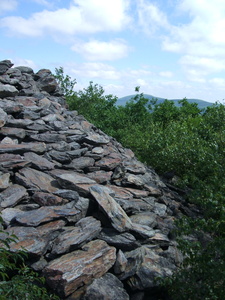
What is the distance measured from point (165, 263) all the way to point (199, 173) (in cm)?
469

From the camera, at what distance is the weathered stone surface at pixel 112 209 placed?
7.98 m

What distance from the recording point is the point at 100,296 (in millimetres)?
6477

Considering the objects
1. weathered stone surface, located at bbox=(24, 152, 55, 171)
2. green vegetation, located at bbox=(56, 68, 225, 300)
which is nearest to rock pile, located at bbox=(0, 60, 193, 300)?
weathered stone surface, located at bbox=(24, 152, 55, 171)

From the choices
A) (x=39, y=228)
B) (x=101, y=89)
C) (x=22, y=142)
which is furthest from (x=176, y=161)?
(x=101, y=89)

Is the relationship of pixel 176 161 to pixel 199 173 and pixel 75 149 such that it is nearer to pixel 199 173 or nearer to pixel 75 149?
pixel 199 173

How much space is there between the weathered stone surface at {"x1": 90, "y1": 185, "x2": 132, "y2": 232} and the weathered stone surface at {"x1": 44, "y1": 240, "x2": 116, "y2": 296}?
60cm

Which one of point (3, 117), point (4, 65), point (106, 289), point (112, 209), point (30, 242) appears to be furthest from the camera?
point (4, 65)

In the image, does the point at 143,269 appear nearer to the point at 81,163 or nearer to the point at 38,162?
the point at 81,163

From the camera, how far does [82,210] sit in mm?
8312

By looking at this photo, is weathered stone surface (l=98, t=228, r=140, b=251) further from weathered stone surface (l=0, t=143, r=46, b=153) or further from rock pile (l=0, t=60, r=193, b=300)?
weathered stone surface (l=0, t=143, r=46, b=153)

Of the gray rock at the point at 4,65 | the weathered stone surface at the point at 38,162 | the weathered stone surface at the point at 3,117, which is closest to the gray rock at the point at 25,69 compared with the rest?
the gray rock at the point at 4,65

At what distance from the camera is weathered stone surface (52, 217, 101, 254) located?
23.5 feet

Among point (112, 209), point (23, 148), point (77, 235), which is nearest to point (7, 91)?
point (23, 148)

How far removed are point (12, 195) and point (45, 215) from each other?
49.9 inches
